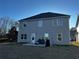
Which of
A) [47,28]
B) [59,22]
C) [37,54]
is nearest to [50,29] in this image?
[47,28]

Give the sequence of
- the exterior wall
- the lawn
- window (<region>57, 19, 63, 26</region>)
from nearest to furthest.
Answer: the lawn < the exterior wall < window (<region>57, 19, 63, 26</region>)

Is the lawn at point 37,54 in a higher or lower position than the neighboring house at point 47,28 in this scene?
lower

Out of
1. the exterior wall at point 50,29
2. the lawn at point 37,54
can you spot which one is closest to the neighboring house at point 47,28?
the exterior wall at point 50,29

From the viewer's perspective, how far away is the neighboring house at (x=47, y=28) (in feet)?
108

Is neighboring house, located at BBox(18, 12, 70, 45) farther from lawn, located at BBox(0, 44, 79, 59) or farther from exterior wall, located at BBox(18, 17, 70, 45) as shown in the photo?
lawn, located at BBox(0, 44, 79, 59)

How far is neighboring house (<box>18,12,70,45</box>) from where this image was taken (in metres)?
33.0

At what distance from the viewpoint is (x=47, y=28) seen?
34.5 m

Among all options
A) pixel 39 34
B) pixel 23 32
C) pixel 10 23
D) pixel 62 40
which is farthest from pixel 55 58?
pixel 10 23

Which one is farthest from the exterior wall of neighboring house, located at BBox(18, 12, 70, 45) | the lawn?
the lawn

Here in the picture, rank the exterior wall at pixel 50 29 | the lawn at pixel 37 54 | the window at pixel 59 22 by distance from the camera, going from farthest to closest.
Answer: the window at pixel 59 22, the exterior wall at pixel 50 29, the lawn at pixel 37 54

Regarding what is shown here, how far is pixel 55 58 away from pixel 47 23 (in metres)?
21.2

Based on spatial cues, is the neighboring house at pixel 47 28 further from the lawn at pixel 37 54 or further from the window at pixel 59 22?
the lawn at pixel 37 54

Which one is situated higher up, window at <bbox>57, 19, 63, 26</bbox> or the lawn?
window at <bbox>57, 19, 63, 26</bbox>

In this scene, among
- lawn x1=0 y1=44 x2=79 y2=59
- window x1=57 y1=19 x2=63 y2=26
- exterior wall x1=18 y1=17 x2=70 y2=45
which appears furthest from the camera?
window x1=57 y1=19 x2=63 y2=26
